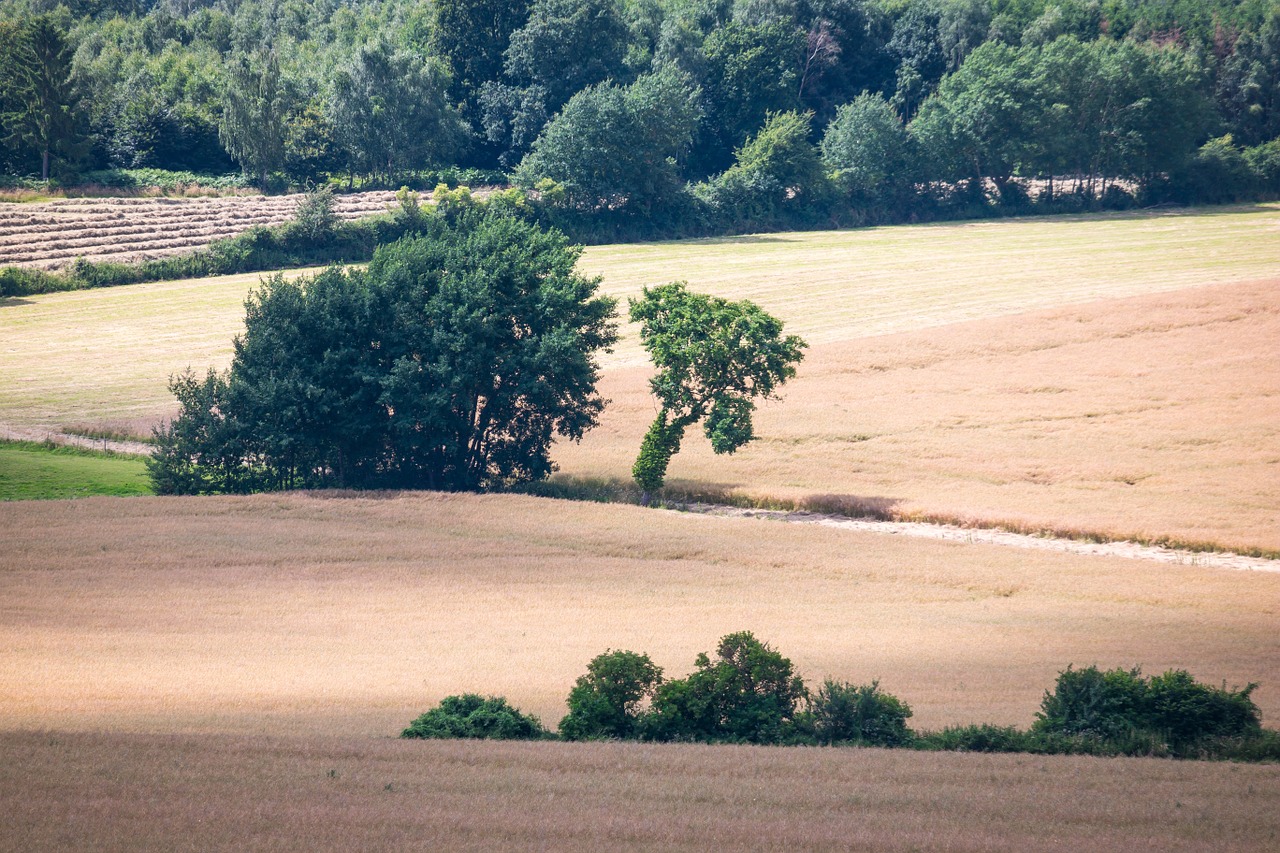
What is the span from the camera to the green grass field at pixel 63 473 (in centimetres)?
4894

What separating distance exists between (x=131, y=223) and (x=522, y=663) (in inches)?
3342

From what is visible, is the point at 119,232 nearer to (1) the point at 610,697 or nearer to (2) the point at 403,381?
(2) the point at 403,381

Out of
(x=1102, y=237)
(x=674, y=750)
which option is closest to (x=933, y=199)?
(x=1102, y=237)

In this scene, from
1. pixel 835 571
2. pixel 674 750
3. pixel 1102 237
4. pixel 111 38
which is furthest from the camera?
pixel 111 38

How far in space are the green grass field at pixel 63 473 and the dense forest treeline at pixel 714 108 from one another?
63.6m

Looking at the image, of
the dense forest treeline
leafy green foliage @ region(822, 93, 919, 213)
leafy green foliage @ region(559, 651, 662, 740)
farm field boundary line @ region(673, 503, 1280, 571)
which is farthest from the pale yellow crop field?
leafy green foliage @ region(822, 93, 919, 213)

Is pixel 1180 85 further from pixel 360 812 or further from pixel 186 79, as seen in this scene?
pixel 360 812

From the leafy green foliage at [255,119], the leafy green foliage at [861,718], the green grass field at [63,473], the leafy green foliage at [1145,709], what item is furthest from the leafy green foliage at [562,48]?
the leafy green foliage at [1145,709]

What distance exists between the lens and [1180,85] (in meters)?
128

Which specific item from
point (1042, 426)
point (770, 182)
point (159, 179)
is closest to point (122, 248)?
point (159, 179)

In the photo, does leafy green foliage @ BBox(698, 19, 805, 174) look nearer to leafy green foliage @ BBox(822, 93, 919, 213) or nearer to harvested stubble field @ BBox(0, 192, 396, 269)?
leafy green foliage @ BBox(822, 93, 919, 213)

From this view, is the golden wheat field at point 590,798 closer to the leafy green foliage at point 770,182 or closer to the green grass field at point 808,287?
the green grass field at point 808,287

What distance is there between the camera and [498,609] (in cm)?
3447

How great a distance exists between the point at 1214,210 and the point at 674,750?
122987 mm
